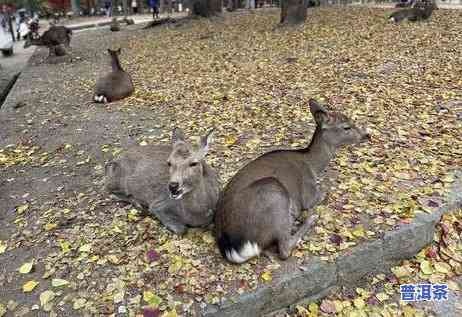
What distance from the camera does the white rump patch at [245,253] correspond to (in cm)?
359

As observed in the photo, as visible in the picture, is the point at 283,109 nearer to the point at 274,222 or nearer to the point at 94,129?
the point at 94,129

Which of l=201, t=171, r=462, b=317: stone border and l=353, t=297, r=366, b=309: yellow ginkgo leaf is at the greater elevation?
l=201, t=171, r=462, b=317: stone border

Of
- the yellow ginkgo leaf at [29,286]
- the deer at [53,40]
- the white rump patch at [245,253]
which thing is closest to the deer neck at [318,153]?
the white rump patch at [245,253]

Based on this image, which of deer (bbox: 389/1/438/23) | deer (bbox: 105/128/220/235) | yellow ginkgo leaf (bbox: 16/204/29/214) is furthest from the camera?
deer (bbox: 389/1/438/23)

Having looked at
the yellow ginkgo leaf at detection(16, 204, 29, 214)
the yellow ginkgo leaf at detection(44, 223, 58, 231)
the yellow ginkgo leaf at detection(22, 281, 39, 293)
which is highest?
the yellow ginkgo leaf at detection(44, 223, 58, 231)

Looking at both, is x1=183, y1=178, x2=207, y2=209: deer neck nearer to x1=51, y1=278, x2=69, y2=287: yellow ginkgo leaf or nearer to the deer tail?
the deer tail

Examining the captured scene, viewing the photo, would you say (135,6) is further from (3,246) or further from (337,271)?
(337,271)

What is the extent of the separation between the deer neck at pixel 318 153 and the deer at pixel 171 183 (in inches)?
42.7

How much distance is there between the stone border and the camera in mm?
3420

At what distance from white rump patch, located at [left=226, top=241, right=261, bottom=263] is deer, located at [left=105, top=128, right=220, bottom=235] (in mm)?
598

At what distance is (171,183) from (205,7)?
17.0m

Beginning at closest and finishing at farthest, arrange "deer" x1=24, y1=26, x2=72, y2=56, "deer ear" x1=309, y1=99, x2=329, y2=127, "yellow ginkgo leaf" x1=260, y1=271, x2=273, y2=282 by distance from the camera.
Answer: "yellow ginkgo leaf" x1=260, y1=271, x2=273, y2=282
"deer ear" x1=309, y1=99, x2=329, y2=127
"deer" x1=24, y1=26, x2=72, y2=56

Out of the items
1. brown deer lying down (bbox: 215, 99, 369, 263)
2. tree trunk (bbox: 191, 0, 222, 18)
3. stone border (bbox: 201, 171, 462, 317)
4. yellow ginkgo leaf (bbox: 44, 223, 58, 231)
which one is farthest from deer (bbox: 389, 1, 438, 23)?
yellow ginkgo leaf (bbox: 44, 223, 58, 231)

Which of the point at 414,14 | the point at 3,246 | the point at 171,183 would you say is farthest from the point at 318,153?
the point at 414,14
